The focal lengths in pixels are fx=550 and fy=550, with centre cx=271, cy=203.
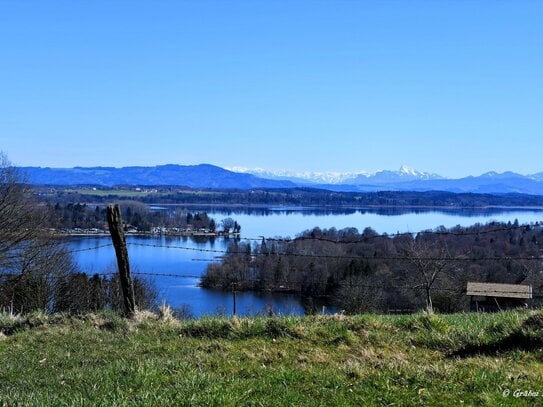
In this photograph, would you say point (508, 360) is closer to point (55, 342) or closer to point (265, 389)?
point (265, 389)

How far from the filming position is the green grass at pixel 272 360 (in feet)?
16.2

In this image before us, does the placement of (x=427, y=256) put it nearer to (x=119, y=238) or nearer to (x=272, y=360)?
(x=119, y=238)

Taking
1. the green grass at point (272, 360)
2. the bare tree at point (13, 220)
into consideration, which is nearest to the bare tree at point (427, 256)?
the bare tree at point (13, 220)

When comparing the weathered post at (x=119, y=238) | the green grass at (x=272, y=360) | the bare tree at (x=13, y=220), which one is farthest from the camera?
the bare tree at (x=13, y=220)

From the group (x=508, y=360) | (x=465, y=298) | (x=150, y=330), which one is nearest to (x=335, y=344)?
(x=508, y=360)

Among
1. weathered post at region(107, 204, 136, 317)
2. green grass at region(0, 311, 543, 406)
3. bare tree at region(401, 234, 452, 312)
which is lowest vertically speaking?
bare tree at region(401, 234, 452, 312)

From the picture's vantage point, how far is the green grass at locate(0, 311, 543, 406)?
494 centimetres

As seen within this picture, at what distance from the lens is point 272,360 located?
6.92 metres

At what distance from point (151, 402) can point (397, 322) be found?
16.3 feet

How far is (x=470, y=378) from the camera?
5398 mm

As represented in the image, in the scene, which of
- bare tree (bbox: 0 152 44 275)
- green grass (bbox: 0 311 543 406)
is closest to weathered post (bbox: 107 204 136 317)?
green grass (bbox: 0 311 543 406)

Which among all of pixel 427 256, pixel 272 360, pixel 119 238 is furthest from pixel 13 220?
pixel 272 360

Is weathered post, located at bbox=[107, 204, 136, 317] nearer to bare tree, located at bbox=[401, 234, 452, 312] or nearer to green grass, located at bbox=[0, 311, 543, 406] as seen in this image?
green grass, located at bbox=[0, 311, 543, 406]

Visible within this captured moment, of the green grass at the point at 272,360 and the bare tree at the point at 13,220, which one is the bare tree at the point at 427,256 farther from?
the green grass at the point at 272,360
